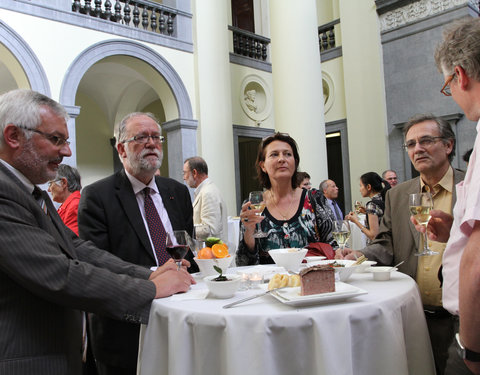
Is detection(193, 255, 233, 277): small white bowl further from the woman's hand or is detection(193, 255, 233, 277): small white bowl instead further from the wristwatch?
the wristwatch

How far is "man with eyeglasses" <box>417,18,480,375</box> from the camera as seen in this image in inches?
42.1

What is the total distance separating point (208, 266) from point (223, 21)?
8646 mm

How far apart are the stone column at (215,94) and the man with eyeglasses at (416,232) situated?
677 cm

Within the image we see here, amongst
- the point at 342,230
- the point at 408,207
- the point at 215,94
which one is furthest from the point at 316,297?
the point at 215,94

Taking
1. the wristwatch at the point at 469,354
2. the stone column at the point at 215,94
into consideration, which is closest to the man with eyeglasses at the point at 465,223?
the wristwatch at the point at 469,354

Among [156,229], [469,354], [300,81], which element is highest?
[300,81]

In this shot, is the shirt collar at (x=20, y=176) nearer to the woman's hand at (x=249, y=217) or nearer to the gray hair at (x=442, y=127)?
the woman's hand at (x=249, y=217)

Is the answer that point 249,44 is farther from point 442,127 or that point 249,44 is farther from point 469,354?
point 469,354

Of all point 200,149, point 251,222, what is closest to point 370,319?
point 251,222

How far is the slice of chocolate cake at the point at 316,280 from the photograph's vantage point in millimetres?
1413

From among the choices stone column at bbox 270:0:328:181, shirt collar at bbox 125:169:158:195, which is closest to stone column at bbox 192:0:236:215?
stone column at bbox 270:0:328:181

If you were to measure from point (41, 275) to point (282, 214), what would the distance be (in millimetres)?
1640

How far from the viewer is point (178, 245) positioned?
1.79 metres

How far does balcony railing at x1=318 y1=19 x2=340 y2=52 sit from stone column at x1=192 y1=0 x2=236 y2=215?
10.4 feet
